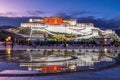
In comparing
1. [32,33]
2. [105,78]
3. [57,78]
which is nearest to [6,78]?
[57,78]

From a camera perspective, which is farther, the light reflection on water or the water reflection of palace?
the light reflection on water

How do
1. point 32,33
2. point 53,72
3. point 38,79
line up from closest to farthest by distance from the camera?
point 38,79
point 53,72
point 32,33

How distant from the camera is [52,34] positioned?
19988 centimetres

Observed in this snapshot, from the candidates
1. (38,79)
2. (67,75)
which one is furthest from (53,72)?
(38,79)

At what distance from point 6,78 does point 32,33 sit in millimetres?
176227

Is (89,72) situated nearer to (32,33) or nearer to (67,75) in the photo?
(67,75)

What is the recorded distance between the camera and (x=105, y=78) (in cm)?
1346

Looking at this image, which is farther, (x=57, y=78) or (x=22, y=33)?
(x=22, y=33)

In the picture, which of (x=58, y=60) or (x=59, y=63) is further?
(x=58, y=60)

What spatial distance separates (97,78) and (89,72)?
6.83 feet

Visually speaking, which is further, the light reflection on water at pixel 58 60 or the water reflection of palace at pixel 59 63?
the light reflection on water at pixel 58 60

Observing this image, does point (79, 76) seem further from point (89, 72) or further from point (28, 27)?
point (28, 27)

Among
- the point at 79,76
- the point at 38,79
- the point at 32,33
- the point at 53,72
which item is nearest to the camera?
the point at 38,79

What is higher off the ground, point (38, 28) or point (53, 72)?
point (38, 28)
